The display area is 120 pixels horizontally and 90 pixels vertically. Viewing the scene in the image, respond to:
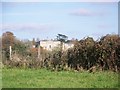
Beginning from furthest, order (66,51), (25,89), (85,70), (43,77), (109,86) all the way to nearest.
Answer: (66,51)
(85,70)
(43,77)
(109,86)
(25,89)

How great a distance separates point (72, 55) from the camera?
11.9m

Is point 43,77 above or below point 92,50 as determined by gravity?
below

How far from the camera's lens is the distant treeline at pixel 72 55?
11352 mm

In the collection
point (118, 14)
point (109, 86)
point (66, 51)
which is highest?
point (118, 14)

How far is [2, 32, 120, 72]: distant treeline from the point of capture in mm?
11352

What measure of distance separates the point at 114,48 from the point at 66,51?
2.11 meters

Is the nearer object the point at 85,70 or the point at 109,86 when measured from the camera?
the point at 109,86

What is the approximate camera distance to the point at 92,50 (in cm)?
1172

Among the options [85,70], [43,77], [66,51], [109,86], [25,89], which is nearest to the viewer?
[25,89]

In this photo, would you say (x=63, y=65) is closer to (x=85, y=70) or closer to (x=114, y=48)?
(x=85, y=70)

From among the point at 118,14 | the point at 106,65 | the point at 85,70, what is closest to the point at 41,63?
the point at 85,70

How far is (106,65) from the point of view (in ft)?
37.4

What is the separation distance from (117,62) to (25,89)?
217 inches

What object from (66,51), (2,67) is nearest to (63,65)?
(66,51)
